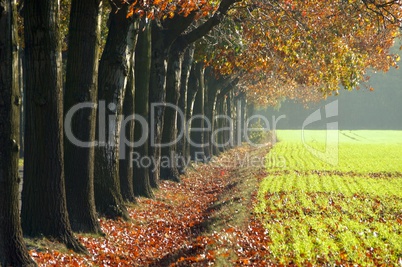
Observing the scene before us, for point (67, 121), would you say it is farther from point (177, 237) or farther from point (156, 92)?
point (156, 92)

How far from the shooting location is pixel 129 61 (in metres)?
16.3

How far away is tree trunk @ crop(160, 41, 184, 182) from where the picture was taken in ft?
80.3

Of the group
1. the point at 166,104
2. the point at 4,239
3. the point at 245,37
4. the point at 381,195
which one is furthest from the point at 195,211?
the point at 4,239

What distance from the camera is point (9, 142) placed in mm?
9336

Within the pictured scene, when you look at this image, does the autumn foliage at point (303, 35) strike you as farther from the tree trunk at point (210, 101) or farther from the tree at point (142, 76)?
the tree trunk at point (210, 101)

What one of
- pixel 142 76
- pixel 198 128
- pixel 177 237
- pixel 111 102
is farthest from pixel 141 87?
pixel 198 128

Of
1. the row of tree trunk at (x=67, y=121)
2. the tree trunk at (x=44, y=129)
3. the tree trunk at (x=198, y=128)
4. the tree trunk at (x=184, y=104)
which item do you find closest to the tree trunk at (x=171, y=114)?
the tree trunk at (x=184, y=104)

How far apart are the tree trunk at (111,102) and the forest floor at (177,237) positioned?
3.05 ft

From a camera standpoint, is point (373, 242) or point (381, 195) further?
point (381, 195)

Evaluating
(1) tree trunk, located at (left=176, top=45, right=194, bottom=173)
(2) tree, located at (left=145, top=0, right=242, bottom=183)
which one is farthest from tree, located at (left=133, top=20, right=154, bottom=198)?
(1) tree trunk, located at (left=176, top=45, right=194, bottom=173)

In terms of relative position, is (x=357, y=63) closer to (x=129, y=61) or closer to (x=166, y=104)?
(x=166, y=104)

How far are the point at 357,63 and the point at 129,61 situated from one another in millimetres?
10903

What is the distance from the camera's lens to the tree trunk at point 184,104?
2778cm

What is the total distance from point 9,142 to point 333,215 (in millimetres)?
11250
